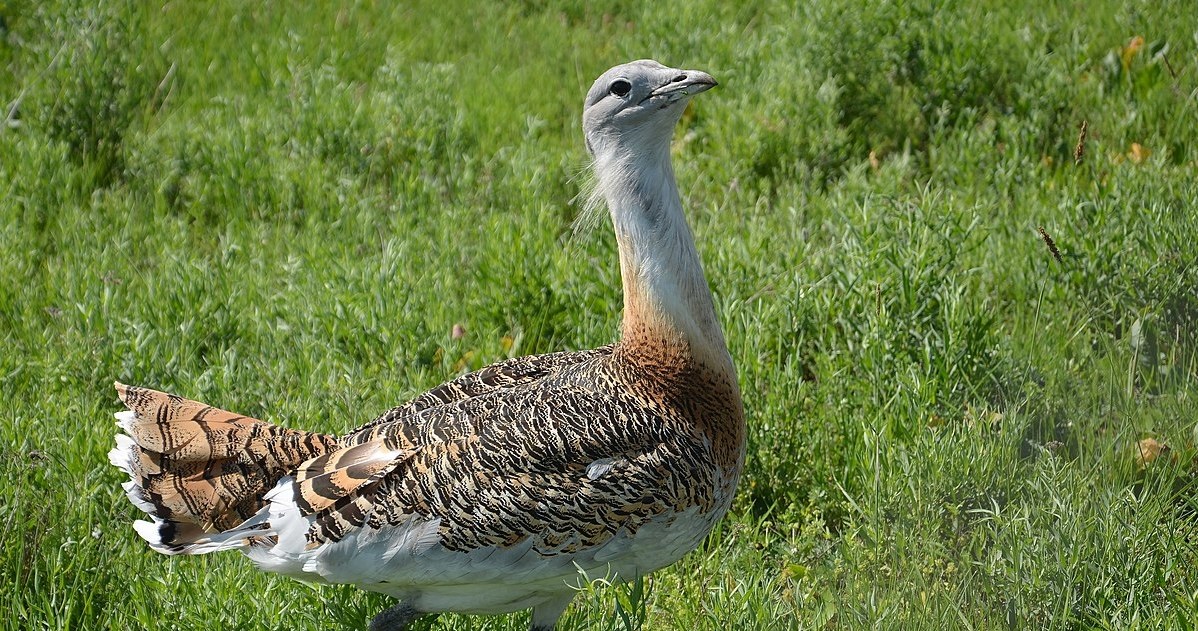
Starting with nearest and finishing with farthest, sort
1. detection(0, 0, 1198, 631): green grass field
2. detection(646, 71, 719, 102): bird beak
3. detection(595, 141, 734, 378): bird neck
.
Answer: detection(646, 71, 719, 102): bird beak, detection(595, 141, 734, 378): bird neck, detection(0, 0, 1198, 631): green grass field

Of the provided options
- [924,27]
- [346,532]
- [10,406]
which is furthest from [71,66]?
[924,27]

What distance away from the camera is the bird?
2826 millimetres

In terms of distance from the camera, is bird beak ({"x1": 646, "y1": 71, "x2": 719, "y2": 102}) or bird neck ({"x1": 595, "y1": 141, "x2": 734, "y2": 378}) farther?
bird neck ({"x1": 595, "y1": 141, "x2": 734, "y2": 378})

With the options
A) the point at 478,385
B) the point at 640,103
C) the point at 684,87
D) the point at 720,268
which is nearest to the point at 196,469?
the point at 478,385

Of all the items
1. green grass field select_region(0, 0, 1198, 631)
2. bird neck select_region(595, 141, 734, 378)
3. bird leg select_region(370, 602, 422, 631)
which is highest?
bird neck select_region(595, 141, 734, 378)

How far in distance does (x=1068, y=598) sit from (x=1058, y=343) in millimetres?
1212

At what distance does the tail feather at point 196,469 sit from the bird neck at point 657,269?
3.09 feet

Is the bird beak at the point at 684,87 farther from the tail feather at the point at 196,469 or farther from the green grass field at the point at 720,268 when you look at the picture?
the tail feather at the point at 196,469

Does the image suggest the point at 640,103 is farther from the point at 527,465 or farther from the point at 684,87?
the point at 527,465

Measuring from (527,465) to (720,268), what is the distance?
5.23 feet

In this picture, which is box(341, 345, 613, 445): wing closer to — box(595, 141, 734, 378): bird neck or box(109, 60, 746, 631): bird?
box(109, 60, 746, 631): bird

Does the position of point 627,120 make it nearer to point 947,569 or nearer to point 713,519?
point 713,519

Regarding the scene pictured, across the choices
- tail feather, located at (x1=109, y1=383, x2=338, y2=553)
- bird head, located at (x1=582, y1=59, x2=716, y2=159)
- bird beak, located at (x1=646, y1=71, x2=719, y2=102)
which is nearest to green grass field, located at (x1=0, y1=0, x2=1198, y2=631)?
tail feather, located at (x1=109, y1=383, x2=338, y2=553)

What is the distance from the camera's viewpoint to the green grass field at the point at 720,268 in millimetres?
3033
